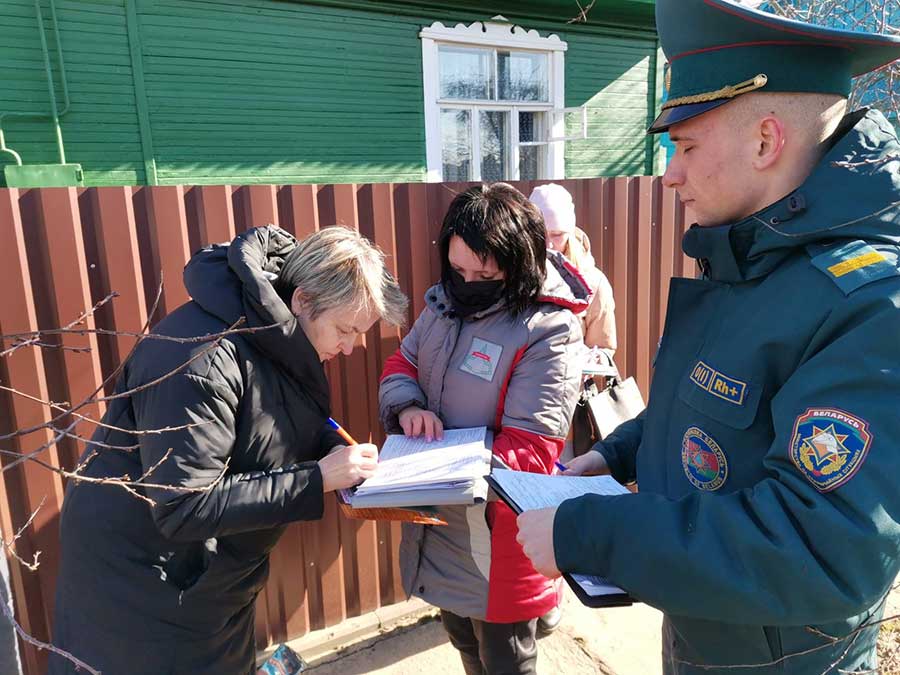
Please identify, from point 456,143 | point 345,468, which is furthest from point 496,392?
point 456,143

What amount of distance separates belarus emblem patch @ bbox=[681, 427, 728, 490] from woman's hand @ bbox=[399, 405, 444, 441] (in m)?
0.89

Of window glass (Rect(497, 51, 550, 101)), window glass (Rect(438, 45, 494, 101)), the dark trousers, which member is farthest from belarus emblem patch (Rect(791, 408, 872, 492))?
window glass (Rect(497, 51, 550, 101))

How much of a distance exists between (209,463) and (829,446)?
4.23ft

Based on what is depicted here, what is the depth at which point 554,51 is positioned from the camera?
7.44m

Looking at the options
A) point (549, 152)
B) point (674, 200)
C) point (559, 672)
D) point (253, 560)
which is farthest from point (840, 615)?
point (549, 152)

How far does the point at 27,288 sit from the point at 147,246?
1.39 feet

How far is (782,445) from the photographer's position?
1.00m

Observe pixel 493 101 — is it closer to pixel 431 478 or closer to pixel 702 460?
pixel 431 478

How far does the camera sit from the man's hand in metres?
1.13

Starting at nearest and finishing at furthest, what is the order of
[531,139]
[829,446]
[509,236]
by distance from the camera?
1. [829,446]
2. [509,236]
3. [531,139]

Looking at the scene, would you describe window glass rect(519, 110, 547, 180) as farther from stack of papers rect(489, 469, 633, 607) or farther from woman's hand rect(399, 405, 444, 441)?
stack of papers rect(489, 469, 633, 607)

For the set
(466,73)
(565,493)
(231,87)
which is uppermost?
(466,73)

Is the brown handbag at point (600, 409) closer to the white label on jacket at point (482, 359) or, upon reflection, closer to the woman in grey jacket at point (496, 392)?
the woman in grey jacket at point (496, 392)

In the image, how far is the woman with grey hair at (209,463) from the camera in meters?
1.47
